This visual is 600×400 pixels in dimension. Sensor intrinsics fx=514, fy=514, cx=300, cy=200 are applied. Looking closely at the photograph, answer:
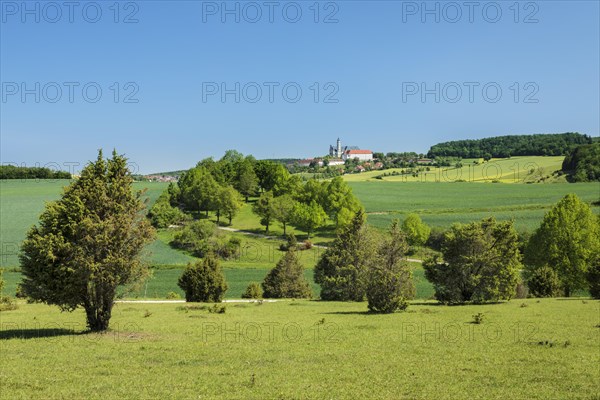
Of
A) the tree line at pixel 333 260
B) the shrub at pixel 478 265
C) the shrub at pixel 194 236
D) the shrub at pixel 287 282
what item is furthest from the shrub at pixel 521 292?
the shrub at pixel 194 236

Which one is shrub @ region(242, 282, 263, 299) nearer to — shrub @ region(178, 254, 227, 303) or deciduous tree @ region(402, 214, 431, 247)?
shrub @ region(178, 254, 227, 303)

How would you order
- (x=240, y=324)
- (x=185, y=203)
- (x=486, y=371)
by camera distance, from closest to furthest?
(x=486, y=371)
(x=240, y=324)
(x=185, y=203)

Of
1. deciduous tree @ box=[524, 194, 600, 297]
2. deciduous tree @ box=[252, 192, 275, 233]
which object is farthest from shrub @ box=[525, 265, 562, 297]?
deciduous tree @ box=[252, 192, 275, 233]

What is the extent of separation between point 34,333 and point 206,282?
25126 mm

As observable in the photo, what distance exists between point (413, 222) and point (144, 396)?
92.3m

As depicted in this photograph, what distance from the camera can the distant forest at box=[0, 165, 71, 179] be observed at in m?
189

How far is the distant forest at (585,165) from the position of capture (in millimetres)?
170375

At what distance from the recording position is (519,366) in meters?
23.5

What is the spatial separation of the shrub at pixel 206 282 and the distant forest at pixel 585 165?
5972 inches

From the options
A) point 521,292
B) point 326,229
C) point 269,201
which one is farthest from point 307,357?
point 326,229

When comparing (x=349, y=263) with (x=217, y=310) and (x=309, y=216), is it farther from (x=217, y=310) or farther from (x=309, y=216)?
(x=309, y=216)

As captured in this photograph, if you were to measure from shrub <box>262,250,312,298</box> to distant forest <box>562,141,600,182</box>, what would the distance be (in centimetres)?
14009

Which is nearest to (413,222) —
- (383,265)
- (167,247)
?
(167,247)

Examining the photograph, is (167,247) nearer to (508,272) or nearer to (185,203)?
(185,203)
